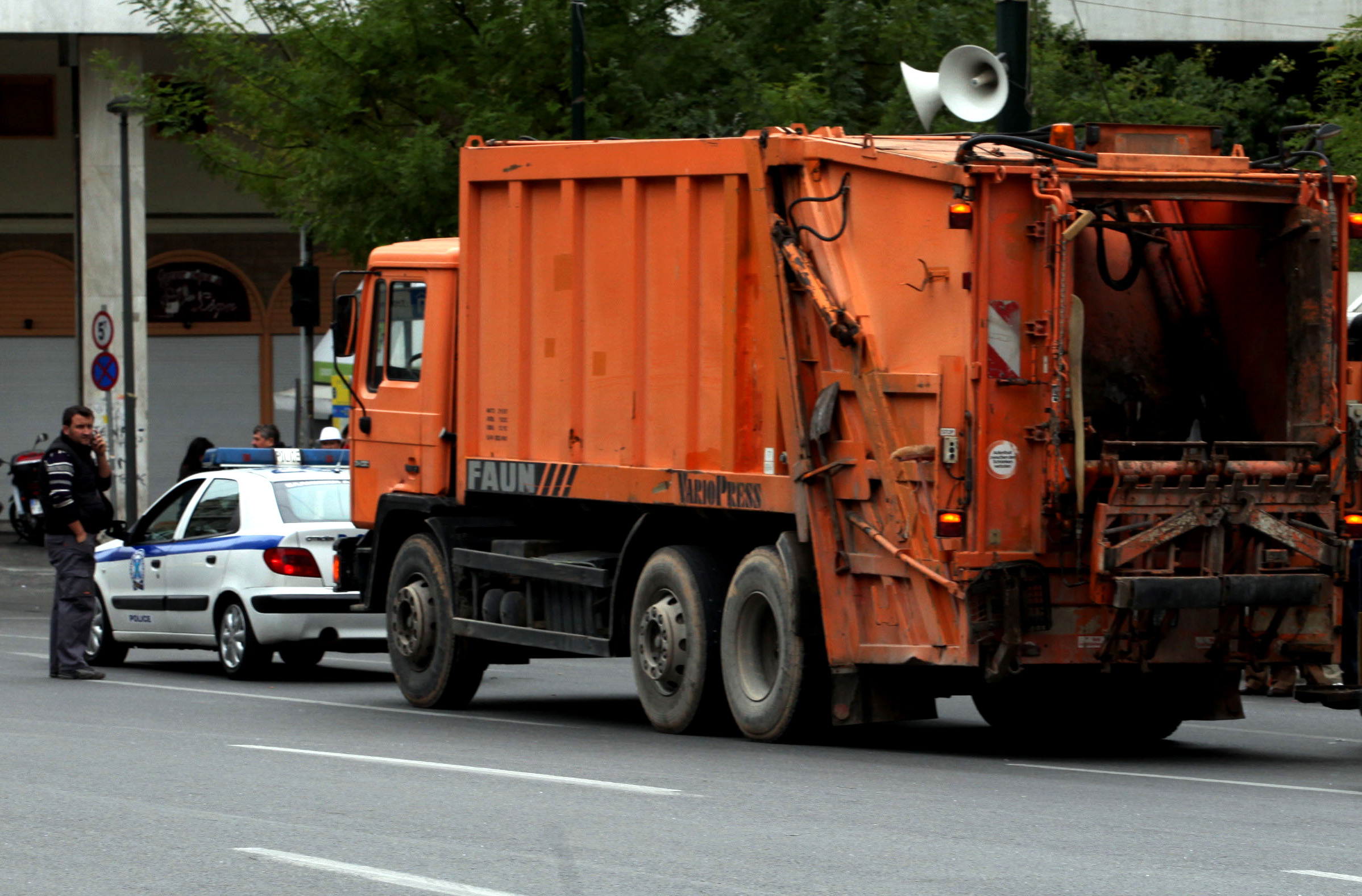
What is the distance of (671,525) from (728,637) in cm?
95

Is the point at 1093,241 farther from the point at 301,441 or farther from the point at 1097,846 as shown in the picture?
the point at 301,441

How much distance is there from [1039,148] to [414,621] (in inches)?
209

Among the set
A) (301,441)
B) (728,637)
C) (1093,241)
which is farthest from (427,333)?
(301,441)

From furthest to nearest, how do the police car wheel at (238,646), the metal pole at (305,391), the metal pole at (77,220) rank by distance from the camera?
the metal pole at (77,220) < the metal pole at (305,391) < the police car wheel at (238,646)

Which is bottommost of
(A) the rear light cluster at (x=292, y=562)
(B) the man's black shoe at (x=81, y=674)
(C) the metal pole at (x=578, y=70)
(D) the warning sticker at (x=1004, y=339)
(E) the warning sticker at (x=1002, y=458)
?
(B) the man's black shoe at (x=81, y=674)

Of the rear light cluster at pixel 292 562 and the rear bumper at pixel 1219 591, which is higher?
the rear bumper at pixel 1219 591

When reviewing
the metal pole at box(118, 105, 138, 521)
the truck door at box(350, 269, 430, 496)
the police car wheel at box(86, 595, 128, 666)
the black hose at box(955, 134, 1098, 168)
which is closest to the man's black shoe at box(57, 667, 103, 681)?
the police car wheel at box(86, 595, 128, 666)

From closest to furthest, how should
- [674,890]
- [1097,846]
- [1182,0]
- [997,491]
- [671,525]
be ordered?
[674,890] < [1097,846] < [997,491] < [671,525] < [1182,0]

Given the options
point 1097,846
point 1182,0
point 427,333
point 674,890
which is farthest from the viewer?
point 1182,0

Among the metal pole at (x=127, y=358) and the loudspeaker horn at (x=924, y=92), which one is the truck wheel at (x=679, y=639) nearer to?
the loudspeaker horn at (x=924, y=92)

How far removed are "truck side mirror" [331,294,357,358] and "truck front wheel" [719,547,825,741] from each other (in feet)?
14.1

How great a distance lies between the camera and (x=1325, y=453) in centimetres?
1026

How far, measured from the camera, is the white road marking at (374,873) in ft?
21.7

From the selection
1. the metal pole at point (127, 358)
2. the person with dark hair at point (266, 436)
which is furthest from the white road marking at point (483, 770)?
the metal pole at point (127, 358)
